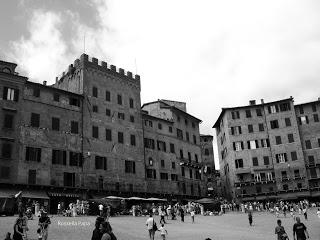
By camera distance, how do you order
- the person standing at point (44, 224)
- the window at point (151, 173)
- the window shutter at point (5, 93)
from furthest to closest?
the window at point (151, 173) → the window shutter at point (5, 93) → the person standing at point (44, 224)

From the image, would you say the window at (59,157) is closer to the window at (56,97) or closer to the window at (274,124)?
the window at (56,97)

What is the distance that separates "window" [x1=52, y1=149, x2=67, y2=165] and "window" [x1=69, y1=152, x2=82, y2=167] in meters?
0.79

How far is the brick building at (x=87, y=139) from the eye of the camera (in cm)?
4156

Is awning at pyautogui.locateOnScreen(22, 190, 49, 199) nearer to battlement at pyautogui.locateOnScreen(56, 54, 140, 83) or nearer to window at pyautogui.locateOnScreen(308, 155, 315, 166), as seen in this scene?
battlement at pyautogui.locateOnScreen(56, 54, 140, 83)

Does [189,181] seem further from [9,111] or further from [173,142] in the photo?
[9,111]

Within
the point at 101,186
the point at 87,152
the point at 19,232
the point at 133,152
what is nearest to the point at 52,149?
the point at 87,152

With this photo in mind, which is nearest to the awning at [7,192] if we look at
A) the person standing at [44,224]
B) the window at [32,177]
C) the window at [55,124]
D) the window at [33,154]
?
the window at [32,177]

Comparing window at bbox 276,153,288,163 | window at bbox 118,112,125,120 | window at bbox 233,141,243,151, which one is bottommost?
window at bbox 276,153,288,163

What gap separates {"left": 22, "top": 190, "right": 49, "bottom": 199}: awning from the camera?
40000mm

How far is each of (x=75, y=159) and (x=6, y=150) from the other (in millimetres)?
8504

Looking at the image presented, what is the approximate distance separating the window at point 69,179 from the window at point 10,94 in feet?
33.5

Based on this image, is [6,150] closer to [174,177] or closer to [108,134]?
[108,134]

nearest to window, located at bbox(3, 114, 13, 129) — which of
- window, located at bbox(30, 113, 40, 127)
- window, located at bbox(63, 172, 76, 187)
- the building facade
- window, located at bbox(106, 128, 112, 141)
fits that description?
window, located at bbox(30, 113, 40, 127)

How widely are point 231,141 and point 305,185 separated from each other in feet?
47.0
